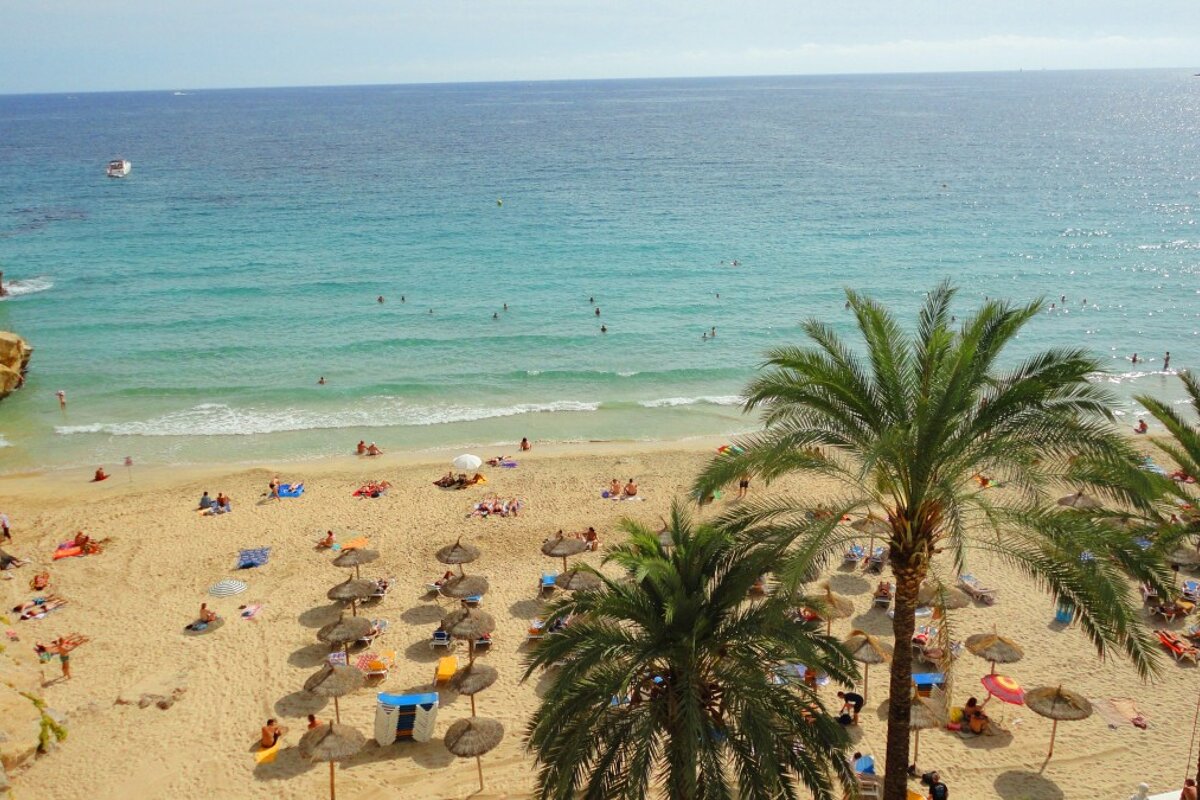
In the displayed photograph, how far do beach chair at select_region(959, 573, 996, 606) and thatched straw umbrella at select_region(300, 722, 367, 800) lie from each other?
44.4ft

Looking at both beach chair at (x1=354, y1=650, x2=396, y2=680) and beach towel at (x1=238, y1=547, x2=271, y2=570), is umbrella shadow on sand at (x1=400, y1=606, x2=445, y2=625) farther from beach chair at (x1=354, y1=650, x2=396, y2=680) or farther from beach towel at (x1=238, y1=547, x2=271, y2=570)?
beach towel at (x1=238, y1=547, x2=271, y2=570)

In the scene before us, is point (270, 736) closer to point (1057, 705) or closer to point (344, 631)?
point (344, 631)

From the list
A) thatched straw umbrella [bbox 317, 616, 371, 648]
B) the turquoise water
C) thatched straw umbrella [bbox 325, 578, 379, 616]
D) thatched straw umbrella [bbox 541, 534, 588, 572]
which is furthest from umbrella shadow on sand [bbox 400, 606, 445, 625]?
the turquoise water

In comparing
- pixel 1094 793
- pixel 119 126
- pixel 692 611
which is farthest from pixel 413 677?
pixel 119 126

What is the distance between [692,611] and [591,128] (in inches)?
5744

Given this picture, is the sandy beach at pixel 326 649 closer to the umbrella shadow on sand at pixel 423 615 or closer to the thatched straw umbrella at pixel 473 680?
the umbrella shadow on sand at pixel 423 615

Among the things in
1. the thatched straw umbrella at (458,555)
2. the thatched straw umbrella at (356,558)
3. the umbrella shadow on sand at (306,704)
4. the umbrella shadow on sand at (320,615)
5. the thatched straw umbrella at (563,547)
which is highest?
the thatched straw umbrella at (563,547)

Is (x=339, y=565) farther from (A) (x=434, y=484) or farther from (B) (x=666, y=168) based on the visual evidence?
(B) (x=666, y=168)

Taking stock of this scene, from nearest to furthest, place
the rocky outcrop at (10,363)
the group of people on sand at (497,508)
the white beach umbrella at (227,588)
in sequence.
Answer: the white beach umbrella at (227,588) → the group of people on sand at (497,508) → the rocky outcrop at (10,363)

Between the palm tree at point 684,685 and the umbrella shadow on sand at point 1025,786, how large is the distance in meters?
6.03

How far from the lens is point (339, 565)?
2033cm

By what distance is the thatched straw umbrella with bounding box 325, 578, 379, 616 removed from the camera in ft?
62.5

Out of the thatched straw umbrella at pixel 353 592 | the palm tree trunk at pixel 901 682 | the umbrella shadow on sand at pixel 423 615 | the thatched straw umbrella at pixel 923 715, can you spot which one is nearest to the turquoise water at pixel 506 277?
the thatched straw umbrella at pixel 353 592

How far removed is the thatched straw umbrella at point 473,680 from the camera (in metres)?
15.6
